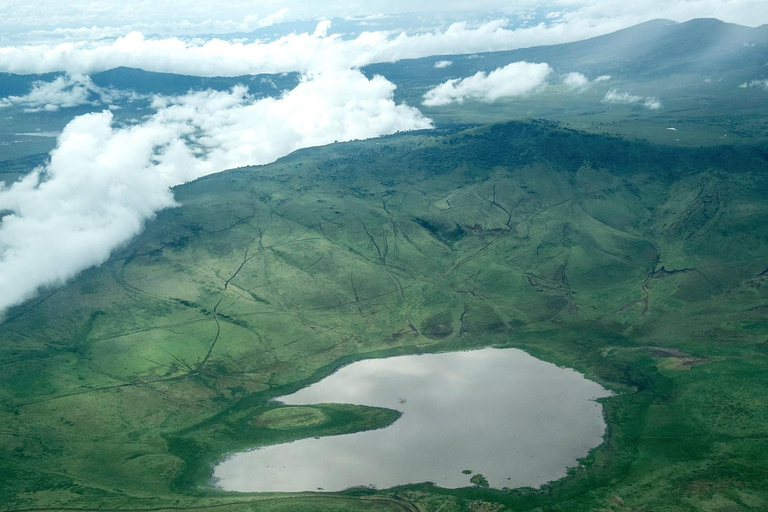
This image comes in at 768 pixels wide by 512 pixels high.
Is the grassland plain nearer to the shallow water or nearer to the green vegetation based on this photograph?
the green vegetation

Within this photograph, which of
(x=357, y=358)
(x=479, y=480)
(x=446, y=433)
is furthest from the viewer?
(x=357, y=358)

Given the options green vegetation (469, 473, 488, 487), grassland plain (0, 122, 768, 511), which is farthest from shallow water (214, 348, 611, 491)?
grassland plain (0, 122, 768, 511)

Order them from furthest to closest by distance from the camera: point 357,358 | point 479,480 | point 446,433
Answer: point 357,358 → point 446,433 → point 479,480

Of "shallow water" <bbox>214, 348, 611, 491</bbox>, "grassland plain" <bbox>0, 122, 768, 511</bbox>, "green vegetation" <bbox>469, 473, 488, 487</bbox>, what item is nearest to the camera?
"grassland plain" <bbox>0, 122, 768, 511</bbox>

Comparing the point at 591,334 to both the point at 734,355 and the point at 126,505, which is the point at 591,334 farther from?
the point at 126,505

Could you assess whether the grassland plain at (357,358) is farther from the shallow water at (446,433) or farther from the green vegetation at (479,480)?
the shallow water at (446,433)

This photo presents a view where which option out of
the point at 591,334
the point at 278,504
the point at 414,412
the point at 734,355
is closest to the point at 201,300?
the point at 414,412

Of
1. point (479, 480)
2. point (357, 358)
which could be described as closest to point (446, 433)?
point (479, 480)

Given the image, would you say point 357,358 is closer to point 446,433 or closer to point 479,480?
point 446,433

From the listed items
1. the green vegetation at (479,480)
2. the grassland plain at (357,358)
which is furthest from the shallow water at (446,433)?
the grassland plain at (357,358)
